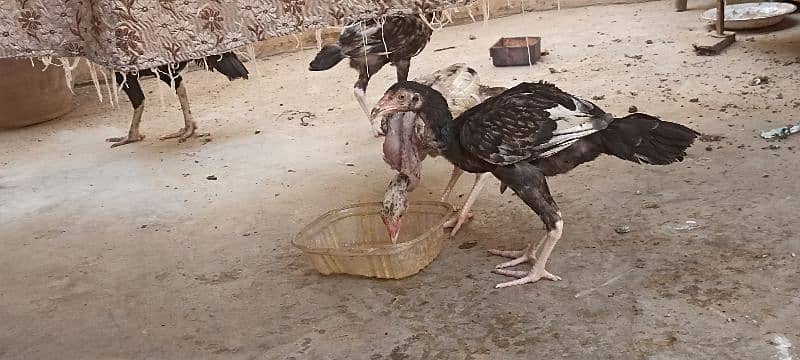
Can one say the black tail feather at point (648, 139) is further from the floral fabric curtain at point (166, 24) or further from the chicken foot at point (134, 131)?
the chicken foot at point (134, 131)

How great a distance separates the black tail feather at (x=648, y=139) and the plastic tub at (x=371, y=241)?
0.65 meters

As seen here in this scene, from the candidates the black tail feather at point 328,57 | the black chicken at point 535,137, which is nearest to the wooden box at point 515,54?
the black tail feather at point 328,57

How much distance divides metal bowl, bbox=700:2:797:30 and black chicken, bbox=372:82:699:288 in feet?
11.2

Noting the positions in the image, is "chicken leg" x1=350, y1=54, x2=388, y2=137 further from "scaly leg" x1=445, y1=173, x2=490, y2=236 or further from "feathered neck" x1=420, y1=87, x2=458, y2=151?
"feathered neck" x1=420, y1=87, x2=458, y2=151

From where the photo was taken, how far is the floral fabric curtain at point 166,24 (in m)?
1.90

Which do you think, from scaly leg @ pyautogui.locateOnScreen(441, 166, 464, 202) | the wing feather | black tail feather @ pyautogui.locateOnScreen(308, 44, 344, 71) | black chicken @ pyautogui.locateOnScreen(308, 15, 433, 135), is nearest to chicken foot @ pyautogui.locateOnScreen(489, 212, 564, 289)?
the wing feather

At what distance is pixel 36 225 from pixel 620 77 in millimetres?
3273

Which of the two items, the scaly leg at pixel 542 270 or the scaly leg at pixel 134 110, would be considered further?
the scaly leg at pixel 134 110

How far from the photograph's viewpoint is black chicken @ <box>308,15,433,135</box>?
12.1 feet

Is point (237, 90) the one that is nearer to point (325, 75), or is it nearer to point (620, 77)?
point (325, 75)

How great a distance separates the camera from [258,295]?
2641 millimetres

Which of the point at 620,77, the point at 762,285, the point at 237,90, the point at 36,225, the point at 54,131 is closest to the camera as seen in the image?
the point at 762,285

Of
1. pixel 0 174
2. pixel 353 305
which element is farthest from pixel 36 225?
pixel 353 305

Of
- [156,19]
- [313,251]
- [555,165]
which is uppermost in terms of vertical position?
[156,19]
